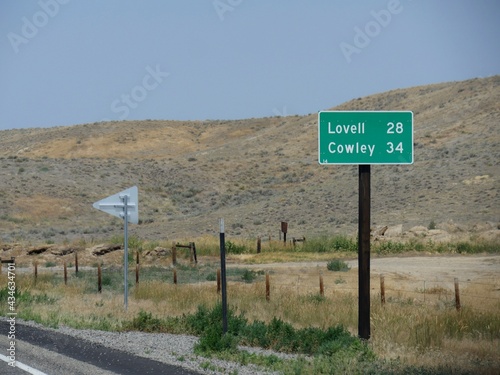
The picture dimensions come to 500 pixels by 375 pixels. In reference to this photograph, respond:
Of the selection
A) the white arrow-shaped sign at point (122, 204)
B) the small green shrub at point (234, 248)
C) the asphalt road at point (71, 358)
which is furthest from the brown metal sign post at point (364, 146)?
the small green shrub at point (234, 248)

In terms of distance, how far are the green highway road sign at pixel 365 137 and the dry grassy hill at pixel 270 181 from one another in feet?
124

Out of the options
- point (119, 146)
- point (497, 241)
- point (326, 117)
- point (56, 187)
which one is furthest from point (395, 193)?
point (119, 146)

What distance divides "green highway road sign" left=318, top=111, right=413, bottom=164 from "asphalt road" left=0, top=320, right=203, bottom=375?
440 centimetres

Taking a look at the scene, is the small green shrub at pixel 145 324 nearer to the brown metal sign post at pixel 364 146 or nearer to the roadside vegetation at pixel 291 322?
the roadside vegetation at pixel 291 322

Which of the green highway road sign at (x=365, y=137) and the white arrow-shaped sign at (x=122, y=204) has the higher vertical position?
the green highway road sign at (x=365, y=137)

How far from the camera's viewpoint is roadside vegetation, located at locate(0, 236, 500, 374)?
38.3 feet

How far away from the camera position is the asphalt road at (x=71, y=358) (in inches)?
432

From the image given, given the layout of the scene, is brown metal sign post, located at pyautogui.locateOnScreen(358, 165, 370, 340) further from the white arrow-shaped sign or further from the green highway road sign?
the white arrow-shaped sign

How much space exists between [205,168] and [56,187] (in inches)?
883

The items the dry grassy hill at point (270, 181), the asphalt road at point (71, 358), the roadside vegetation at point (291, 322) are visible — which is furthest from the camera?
the dry grassy hill at point (270, 181)

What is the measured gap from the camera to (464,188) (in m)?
62.1

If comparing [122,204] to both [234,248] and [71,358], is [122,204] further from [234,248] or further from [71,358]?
[234,248]

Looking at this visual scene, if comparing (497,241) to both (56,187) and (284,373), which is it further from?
(56,187)

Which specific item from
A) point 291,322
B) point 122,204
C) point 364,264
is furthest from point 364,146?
point 122,204
